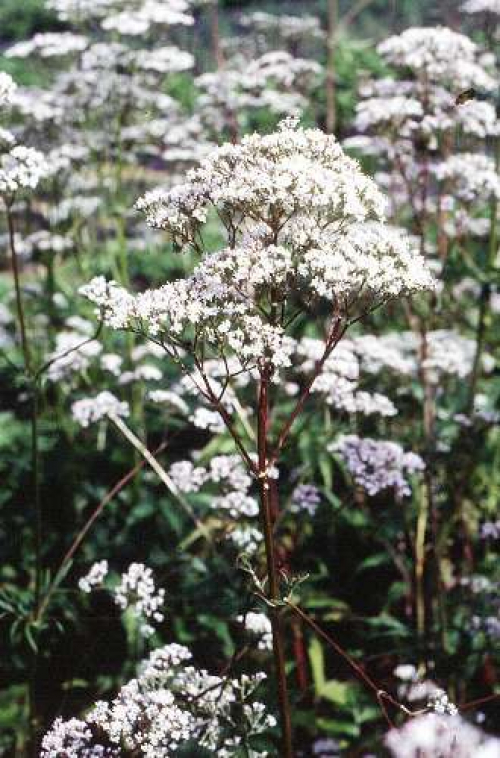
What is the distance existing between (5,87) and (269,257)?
5.96 ft

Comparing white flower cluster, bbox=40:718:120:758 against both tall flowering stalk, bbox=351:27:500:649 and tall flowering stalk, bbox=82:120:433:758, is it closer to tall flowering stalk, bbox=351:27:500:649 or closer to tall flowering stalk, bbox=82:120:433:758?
tall flowering stalk, bbox=82:120:433:758

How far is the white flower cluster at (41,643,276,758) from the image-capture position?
3.24 meters

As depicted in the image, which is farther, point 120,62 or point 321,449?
point 120,62

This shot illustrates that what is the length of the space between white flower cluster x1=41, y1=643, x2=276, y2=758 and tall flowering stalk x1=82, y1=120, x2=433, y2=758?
40cm

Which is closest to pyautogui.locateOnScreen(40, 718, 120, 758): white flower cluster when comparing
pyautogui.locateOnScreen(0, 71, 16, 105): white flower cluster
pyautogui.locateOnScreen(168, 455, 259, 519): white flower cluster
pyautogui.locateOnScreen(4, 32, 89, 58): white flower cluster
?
pyautogui.locateOnScreen(168, 455, 259, 519): white flower cluster

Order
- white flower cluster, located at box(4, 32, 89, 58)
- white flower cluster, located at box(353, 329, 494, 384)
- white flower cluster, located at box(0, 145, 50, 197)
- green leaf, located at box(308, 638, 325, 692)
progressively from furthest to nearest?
1. white flower cluster, located at box(4, 32, 89, 58)
2. white flower cluster, located at box(353, 329, 494, 384)
3. green leaf, located at box(308, 638, 325, 692)
4. white flower cluster, located at box(0, 145, 50, 197)

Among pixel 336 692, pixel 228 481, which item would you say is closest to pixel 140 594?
pixel 228 481

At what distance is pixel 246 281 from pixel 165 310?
31 centimetres

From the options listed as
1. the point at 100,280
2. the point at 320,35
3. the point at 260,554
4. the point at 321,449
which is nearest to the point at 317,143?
the point at 100,280

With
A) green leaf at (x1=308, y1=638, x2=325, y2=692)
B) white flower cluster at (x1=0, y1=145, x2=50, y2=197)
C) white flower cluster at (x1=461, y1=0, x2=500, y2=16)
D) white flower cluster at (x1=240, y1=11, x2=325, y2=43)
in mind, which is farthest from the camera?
white flower cluster at (x1=240, y1=11, x2=325, y2=43)

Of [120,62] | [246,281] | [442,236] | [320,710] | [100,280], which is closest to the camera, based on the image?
[246,281]

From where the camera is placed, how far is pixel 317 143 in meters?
3.31

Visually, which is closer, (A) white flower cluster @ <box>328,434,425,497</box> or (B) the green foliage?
(A) white flower cluster @ <box>328,434,425,497</box>

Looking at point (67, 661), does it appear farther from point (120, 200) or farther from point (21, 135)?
point (21, 135)
